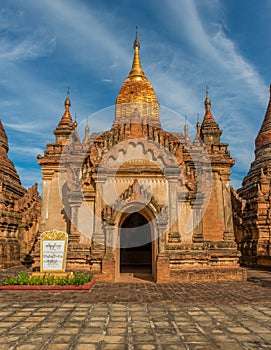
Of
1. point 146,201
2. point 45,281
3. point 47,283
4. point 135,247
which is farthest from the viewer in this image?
point 135,247

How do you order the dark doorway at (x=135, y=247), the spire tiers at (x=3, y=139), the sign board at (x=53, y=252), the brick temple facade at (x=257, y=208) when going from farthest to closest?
the spire tiers at (x=3, y=139)
the dark doorway at (x=135, y=247)
the brick temple facade at (x=257, y=208)
the sign board at (x=53, y=252)

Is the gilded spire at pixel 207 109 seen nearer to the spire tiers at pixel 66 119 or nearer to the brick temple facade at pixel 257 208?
the brick temple facade at pixel 257 208

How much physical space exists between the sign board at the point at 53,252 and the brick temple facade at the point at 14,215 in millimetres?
8360

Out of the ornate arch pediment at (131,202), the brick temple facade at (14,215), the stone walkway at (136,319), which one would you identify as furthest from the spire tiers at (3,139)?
the stone walkway at (136,319)

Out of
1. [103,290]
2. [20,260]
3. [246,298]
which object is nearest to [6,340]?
[103,290]

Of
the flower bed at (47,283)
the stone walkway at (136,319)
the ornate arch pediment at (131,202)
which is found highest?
the ornate arch pediment at (131,202)

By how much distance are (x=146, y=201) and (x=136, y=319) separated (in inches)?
304

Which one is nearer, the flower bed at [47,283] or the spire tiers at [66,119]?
the flower bed at [47,283]

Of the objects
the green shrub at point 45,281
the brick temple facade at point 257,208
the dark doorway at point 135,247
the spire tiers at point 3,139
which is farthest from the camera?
the spire tiers at point 3,139

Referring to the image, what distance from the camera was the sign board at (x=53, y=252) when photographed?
13.6 metres

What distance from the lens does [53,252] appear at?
13742 mm

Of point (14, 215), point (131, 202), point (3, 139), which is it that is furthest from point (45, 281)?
point (3, 139)

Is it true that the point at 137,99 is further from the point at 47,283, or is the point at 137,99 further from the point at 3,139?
the point at 47,283

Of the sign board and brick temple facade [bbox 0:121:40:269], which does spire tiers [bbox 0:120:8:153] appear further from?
the sign board
